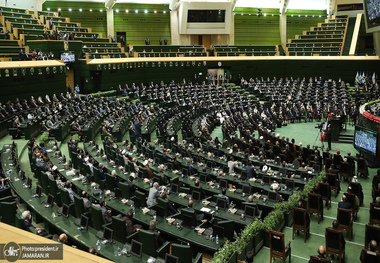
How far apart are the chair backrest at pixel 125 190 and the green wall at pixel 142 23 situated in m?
38.0

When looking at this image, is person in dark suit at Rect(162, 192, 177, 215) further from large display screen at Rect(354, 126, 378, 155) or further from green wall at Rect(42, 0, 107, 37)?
green wall at Rect(42, 0, 107, 37)

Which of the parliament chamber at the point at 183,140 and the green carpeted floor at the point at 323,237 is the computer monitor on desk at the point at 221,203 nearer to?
the parliament chamber at the point at 183,140

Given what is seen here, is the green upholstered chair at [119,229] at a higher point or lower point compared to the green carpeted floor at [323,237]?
higher

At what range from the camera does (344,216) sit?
31.7 feet

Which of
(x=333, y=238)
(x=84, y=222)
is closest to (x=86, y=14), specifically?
(x=84, y=222)

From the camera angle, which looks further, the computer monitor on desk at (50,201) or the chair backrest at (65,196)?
the computer monitor on desk at (50,201)

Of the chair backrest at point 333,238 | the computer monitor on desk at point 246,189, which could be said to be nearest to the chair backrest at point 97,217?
the computer monitor on desk at point 246,189

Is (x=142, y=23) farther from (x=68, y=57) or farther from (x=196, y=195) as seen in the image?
(x=196, y=195)

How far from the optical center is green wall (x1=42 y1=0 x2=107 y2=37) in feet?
144

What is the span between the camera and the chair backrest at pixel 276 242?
8406 millimetres

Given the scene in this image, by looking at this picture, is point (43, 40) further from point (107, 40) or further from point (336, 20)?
point (336, 20)

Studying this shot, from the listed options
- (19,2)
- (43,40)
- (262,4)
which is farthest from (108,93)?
(262,4)

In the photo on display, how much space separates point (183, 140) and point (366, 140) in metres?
8.45

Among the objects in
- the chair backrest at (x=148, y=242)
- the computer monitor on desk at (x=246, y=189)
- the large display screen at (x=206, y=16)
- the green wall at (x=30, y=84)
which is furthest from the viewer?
the large display screen at (x=206, y=16)
